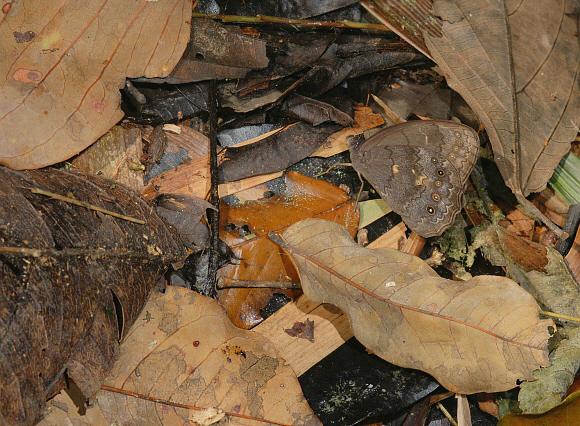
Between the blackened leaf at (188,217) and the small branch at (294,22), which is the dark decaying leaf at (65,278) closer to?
the blackened leaf at (188,217)

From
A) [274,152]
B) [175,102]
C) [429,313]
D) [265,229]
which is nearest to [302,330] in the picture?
[265,229]

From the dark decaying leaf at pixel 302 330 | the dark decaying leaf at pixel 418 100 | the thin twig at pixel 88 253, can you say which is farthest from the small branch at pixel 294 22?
the dark decaying leaf at pixel 302 330

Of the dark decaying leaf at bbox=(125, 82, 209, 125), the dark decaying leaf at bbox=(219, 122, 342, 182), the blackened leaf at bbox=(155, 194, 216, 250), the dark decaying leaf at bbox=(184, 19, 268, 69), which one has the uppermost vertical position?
the dark decaying leaf at bbox=(184, 19, 268, 69)

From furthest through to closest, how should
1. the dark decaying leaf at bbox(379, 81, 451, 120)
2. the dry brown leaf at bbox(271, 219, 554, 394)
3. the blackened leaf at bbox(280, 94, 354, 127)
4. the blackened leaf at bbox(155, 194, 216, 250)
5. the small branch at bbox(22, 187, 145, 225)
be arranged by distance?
the dark decaying leaf at bbox(379, 81, 451, 120) → the blackened leaf at bbox(280, 94, 354, 127) → the blackened leaf at bbox(155, 194, 216, 250) → the dry brown leaf at bbox(271, 219, 554, 394) → the small branch at bbox(22, 187, 145, 225)

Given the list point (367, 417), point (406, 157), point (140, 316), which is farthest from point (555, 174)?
point (140, 316)

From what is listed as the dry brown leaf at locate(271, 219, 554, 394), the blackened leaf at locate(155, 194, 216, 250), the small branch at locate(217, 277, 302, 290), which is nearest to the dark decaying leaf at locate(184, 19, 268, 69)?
the blackened leaf at locate(155, 194, 216, 250)

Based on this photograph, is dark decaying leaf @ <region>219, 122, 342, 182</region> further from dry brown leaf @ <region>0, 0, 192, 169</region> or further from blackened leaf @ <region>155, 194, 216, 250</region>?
dry brown leaf @ <region>0, 0, 192, 169</region>

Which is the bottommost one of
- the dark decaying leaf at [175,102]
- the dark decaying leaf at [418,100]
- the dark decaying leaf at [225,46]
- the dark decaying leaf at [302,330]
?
the dark decaying leaf at [302,330]
